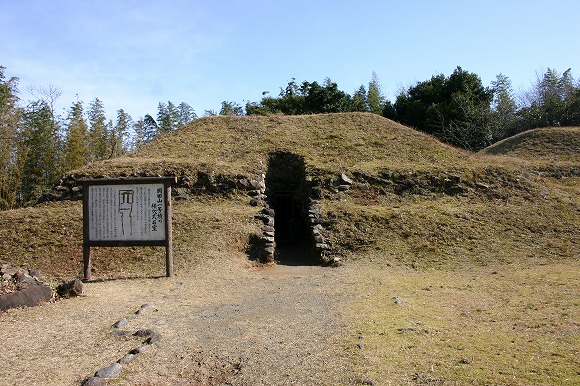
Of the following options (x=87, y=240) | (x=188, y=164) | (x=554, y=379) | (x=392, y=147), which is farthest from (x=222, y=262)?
(x=392, y=147)

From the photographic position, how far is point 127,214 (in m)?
9.64

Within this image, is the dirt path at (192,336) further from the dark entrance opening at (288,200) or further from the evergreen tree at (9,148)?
the evergreen tree at (9,148)

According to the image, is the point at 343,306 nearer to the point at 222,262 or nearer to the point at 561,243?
the point at 222,262

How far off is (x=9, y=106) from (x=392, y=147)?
15.9 metres

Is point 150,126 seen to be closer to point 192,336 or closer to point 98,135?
point 98,135

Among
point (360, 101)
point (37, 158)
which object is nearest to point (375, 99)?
point (360, 101)

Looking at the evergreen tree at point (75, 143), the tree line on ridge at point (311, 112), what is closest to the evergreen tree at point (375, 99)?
the tree line on ridge at point (311, 112)

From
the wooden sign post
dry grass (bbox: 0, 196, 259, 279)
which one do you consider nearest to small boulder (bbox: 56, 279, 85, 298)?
the wooden sign post

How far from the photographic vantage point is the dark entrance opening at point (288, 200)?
1395cm

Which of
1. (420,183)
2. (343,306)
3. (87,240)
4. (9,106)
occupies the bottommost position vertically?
(343,306)

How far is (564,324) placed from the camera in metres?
5.69

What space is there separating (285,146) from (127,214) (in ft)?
→ 28.3

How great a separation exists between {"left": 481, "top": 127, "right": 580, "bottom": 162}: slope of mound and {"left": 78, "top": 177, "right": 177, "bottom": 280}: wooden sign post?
16283 mm

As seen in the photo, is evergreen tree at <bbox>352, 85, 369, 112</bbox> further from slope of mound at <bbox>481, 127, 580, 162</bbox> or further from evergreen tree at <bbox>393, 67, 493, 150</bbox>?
slope of mound at <bbox>481, 127, 580, 162</bbox>
